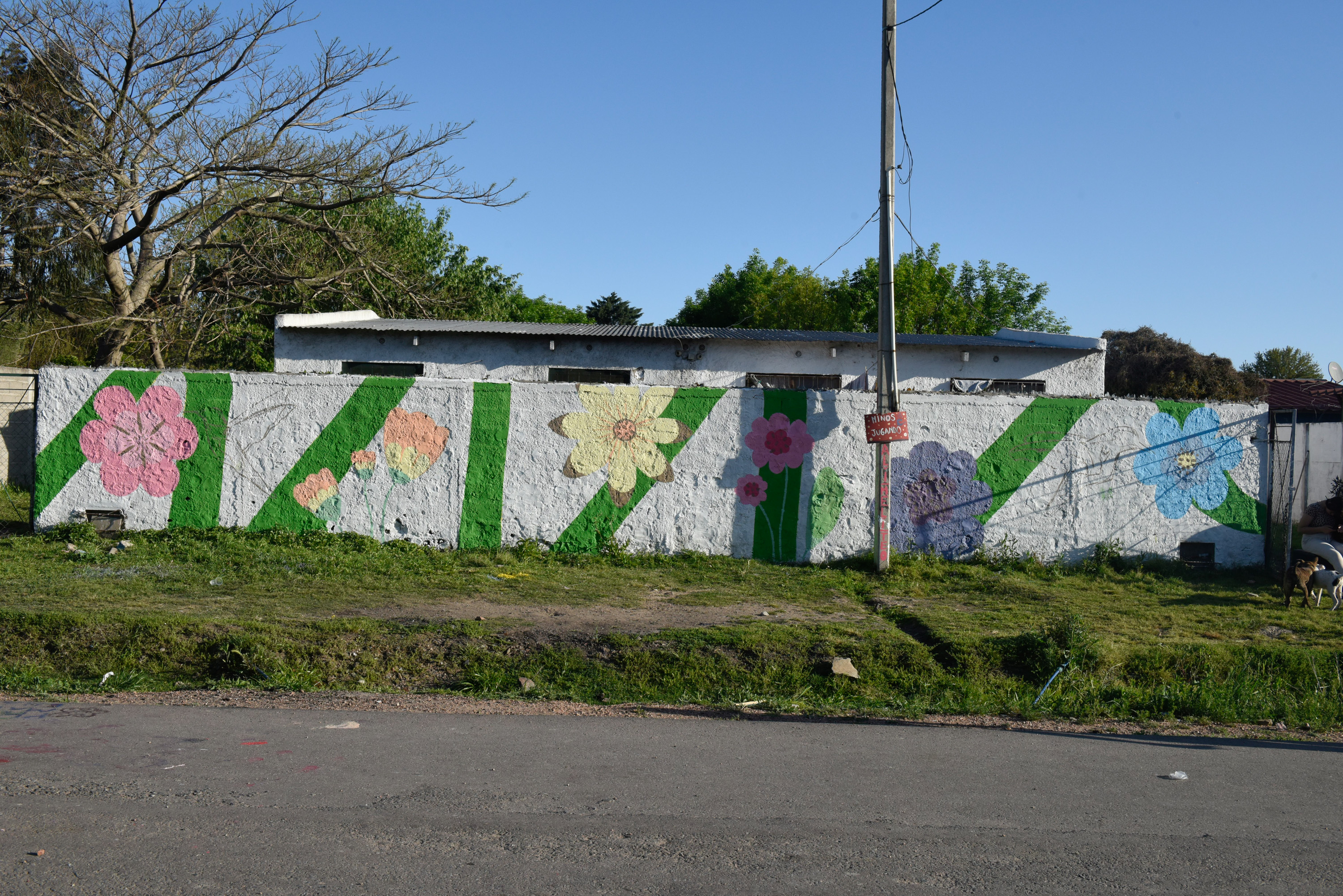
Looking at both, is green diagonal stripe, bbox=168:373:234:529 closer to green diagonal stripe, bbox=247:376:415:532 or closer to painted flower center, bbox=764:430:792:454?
green diagonal stripe, bbox=247:376:415:532

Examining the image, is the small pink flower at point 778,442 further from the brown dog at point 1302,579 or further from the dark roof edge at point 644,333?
the dark roof edge at point 644,333

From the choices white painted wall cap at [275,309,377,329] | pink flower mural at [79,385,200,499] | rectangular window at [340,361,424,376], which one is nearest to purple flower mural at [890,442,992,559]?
pink flower mural at [79,385,200,499]

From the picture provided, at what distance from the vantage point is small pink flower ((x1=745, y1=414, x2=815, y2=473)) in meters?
11.1

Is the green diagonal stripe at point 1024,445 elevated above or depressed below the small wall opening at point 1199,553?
above

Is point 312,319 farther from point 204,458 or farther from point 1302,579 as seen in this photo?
point 1302,579

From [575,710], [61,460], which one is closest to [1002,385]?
[575,710]

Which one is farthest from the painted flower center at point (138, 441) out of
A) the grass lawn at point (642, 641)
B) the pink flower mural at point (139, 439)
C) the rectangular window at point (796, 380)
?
the rectangular window at point (796, 380)

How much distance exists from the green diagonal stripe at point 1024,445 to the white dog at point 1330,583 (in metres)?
2.93

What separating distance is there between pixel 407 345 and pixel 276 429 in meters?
6.21

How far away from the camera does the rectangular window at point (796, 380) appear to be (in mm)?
17500

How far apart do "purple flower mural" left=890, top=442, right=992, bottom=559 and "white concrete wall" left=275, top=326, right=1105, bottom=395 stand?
628cm

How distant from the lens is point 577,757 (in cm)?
480

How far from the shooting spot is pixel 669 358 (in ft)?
56.6

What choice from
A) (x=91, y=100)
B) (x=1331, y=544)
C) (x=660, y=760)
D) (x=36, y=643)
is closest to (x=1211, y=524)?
(x=1331, y=544)
